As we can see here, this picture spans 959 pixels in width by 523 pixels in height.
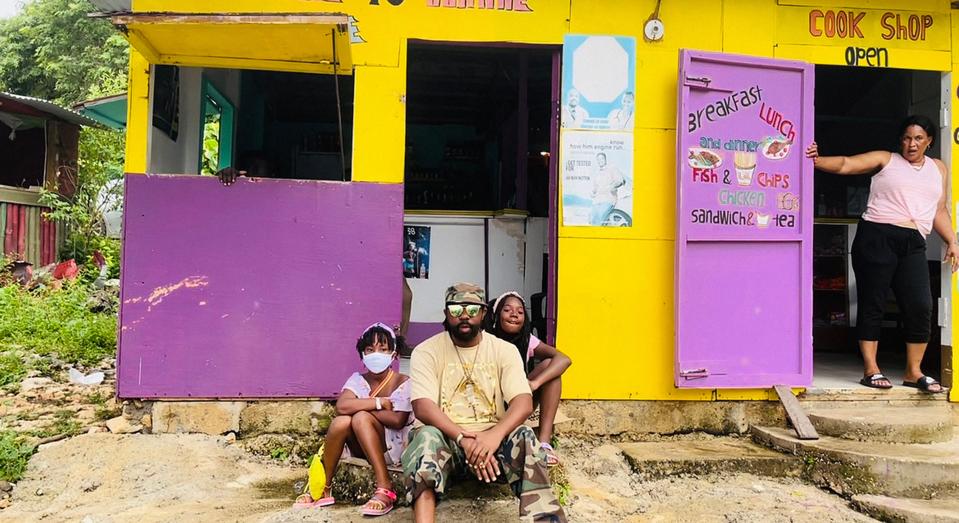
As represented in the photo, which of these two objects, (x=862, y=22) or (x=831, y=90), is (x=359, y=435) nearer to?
(x=862, y=22)

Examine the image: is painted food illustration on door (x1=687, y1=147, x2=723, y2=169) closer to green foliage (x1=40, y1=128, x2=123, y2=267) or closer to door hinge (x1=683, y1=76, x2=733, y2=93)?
door hinge (x1=683, y1=76, x2=733, y2=93)

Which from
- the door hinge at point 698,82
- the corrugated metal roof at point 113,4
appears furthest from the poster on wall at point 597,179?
the corrugated metal roof at point 113,4

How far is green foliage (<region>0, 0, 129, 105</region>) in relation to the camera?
62.1ft

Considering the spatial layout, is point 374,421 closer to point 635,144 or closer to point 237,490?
point 237,490

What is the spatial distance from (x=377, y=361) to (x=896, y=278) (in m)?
3.92

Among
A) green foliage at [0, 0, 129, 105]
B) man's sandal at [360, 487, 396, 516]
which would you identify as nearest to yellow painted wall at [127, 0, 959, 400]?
man's sandal at [360, 487, 396, 516]

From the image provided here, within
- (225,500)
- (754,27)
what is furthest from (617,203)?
(225,500)

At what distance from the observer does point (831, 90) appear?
7.36m

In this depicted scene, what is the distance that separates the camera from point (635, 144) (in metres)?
4.55

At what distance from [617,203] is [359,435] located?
8.04 feet

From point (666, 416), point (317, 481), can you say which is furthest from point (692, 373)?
point (317, 481)

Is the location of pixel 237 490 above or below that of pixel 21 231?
below

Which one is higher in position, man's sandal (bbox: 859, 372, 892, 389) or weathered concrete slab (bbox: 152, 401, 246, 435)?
man's sandal (bbox: 859, 372, 892, 389)

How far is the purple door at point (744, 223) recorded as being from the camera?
4438 millimetres
